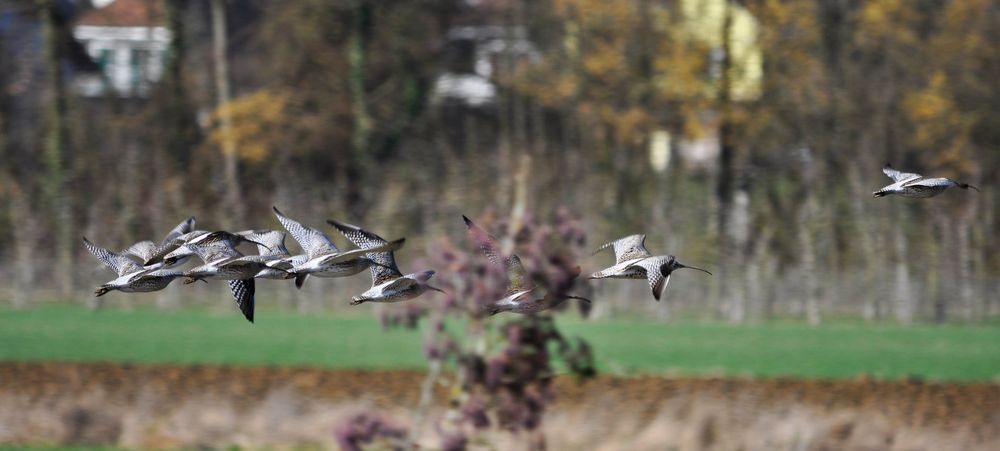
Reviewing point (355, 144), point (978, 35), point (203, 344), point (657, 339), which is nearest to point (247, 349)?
point (203, 344)

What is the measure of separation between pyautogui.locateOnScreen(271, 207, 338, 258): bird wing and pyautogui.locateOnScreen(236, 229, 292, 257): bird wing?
0.08 metres

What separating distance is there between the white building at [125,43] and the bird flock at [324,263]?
37.7 metres

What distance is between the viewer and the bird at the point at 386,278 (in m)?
4.61

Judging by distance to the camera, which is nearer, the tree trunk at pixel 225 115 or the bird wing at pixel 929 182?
the bird wing at pixel 929 182

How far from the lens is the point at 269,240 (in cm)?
520

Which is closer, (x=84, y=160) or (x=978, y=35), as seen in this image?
(x=978, y=35)

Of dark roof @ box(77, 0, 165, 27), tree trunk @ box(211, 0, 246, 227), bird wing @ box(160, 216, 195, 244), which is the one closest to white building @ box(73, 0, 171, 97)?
dark roof @ box(77, 0, 165, 27)

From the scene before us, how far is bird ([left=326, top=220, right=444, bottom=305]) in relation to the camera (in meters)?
4.61

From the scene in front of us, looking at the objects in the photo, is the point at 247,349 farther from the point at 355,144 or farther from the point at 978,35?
the point at 978,35

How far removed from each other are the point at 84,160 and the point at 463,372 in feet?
113

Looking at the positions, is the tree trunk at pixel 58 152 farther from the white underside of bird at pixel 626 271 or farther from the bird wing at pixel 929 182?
the bird wing at pixel 929 182

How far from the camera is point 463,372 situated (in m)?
10.6

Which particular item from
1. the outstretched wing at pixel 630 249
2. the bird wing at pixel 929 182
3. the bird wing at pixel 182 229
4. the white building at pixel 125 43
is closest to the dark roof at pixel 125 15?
the white building at pixel 125 43

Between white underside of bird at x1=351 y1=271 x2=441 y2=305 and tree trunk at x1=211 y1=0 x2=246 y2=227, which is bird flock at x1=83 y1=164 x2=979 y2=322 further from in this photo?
tree trunk at x1=211 y1=0 x2=246 y2=227
